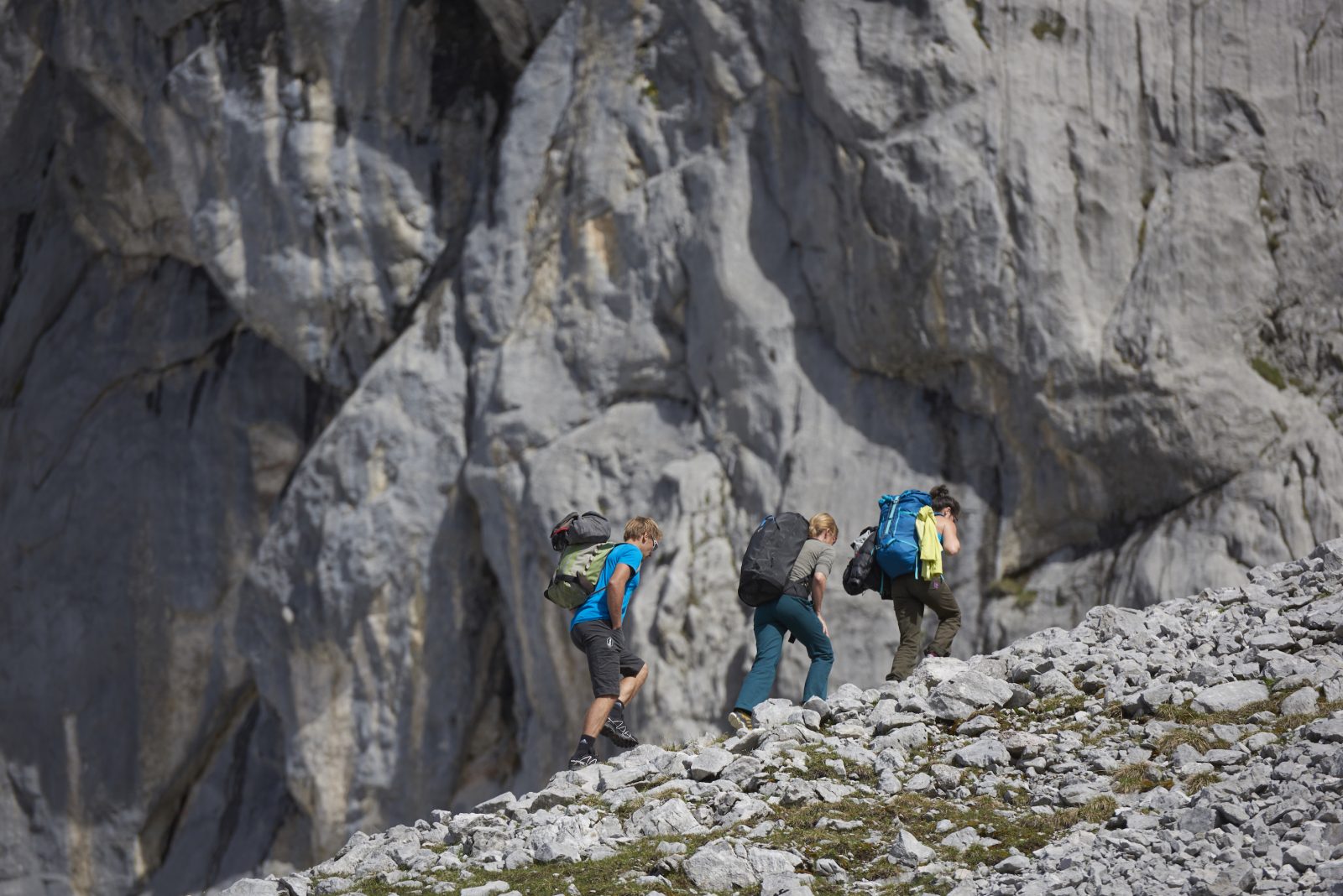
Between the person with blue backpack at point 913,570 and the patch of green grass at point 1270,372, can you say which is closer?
the person with blue backpack at point 913,570

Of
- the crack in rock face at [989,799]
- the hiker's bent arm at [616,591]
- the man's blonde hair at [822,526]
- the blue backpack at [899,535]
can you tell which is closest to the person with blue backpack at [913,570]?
the blue backpack at [899,535]

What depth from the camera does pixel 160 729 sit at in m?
25.8

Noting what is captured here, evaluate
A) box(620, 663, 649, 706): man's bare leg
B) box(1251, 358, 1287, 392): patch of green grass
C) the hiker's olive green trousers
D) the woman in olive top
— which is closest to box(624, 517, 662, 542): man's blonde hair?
box(620, 663, 649, 706): man's bare leg

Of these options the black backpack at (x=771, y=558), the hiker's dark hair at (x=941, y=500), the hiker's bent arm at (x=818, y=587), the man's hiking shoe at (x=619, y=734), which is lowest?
the man's hiking shoe at (x=619, y=734)

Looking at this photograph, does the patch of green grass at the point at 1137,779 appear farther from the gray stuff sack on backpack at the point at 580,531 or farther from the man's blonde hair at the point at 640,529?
the gray stuff sack on backpack at the point at 580,531

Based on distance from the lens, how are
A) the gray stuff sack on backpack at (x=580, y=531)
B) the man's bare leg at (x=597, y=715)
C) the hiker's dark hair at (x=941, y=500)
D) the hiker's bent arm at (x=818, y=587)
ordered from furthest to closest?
the hiker's dark hair at (x=941, y=500) < the hiker's bent arm at (x=818, y=587) < the gray stuff sack on backpack at (x=580, y=531) < the man's bare leg at (x=597, y=715)

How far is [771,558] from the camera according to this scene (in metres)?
11.6

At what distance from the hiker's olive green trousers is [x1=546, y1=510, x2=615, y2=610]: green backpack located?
2198 mm

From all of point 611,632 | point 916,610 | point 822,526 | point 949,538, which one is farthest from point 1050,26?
point 611,632

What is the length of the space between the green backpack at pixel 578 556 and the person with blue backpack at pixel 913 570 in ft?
6.83

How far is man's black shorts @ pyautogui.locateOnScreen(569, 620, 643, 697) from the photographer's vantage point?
11.1 m

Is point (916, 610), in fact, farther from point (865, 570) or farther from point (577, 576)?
point (577, 576)

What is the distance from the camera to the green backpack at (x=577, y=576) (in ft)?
37.4

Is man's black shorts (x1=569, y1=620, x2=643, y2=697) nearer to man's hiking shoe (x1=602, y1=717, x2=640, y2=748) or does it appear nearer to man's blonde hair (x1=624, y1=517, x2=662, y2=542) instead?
man's hiking shoe (x1=602, y1=717, x2=640, y2=748)
